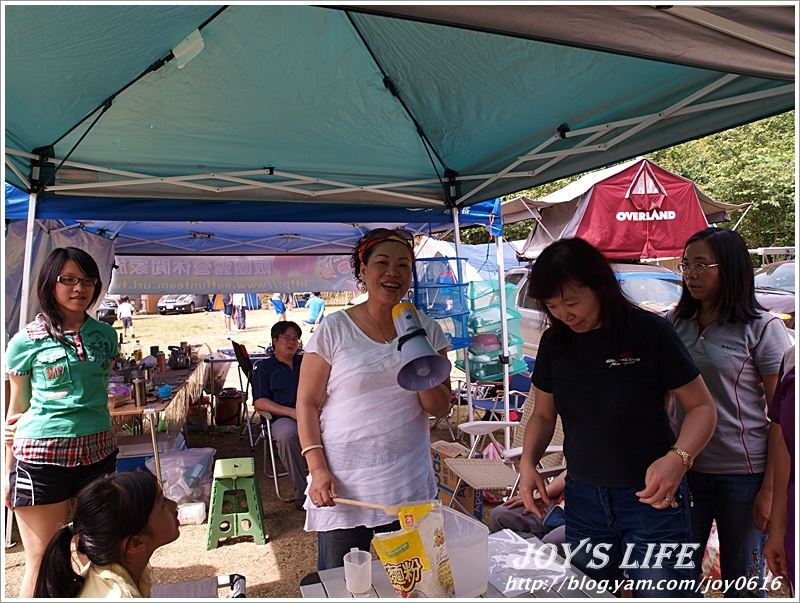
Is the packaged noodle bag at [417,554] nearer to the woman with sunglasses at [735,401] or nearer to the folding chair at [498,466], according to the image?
the woman with sunglasses at [735,401]

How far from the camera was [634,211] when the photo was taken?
7.82 meters

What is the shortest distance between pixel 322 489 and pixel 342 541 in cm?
19

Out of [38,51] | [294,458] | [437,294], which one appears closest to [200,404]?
[294,458]

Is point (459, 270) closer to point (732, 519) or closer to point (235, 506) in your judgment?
point (235, 506)

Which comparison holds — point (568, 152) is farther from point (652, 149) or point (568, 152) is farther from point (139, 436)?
point (139, 436)

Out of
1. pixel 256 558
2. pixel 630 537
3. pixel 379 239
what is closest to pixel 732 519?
pixel 630 537

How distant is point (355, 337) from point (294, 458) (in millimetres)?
2514

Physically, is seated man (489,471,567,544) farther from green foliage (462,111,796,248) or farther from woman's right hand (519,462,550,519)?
green foliage (462,111,796,248)

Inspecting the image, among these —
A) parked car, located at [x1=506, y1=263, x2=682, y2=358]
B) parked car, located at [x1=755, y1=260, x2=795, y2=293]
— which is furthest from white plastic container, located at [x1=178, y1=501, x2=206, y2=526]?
parked car, located at [x1=755, y1=260, x2=795, y2=293]

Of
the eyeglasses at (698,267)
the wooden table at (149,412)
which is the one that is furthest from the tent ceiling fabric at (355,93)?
the wooden table at (149,412)

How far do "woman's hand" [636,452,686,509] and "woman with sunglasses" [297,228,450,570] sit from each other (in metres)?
0.60

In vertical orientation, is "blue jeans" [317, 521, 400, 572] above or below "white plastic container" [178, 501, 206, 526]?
above

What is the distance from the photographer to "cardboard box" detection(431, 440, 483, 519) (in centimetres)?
311

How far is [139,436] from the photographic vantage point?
167 inches
